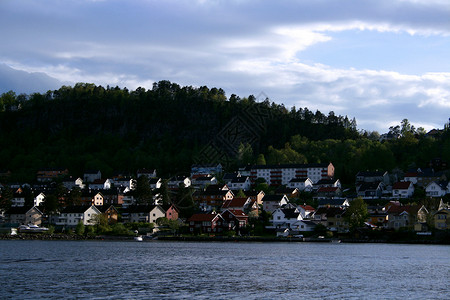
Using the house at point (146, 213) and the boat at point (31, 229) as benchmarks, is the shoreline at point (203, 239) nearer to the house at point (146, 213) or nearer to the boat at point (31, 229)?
the boat at point (31, 229)

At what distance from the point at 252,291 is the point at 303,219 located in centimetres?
5828

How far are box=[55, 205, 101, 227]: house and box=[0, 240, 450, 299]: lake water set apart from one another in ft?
121

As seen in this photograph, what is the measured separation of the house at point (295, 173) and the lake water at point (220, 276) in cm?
6840

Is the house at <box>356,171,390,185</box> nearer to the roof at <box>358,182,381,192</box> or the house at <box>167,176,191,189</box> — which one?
the roof at <box>358,182,381,192</box>

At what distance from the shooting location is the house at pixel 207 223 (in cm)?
8606

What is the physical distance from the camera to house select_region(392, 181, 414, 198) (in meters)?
102

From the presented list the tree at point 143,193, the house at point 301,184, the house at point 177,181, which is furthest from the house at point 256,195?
the house at point 177,181

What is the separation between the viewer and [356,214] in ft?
261

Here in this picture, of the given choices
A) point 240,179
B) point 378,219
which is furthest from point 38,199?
point 378,219

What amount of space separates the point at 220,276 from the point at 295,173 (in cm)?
8721

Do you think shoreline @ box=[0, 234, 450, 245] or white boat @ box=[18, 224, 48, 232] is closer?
shoreline @ box=[0, 234, 450, 245]

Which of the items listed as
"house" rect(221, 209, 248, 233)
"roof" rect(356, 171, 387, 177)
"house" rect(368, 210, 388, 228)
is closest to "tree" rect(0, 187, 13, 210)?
"house" rect(221, 209, 248, 233)

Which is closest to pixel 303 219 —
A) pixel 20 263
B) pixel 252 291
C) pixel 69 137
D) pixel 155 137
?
pixel 20 263

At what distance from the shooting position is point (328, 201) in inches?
3812
